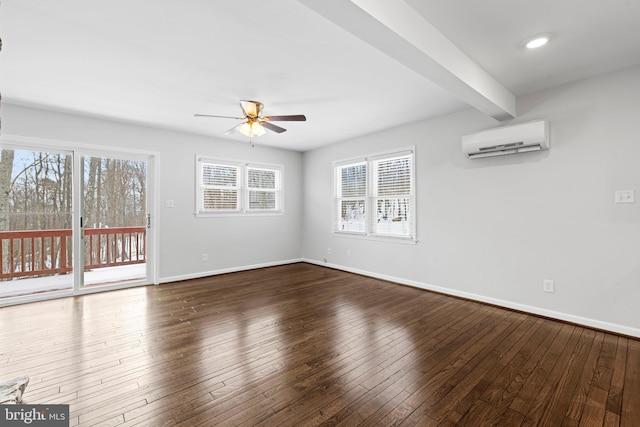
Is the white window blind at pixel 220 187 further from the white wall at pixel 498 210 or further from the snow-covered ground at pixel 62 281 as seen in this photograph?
the snow-covered ground at pixel 62 281

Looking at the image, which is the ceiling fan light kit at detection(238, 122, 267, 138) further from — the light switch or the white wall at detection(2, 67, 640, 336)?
the light switch

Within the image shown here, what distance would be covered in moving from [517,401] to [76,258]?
5326mm

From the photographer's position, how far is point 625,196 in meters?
2.83

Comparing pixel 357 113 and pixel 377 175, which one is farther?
pixel 377 175

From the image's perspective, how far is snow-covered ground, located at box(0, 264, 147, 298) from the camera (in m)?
3.85

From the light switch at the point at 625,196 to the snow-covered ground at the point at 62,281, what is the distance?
21.0ft

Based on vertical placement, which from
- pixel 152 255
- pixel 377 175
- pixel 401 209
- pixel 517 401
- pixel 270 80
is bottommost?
pixel 517 401

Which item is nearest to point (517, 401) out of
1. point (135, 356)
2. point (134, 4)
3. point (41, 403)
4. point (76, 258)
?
point (135, 356)

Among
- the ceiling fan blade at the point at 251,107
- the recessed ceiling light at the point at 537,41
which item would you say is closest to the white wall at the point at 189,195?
the ceiling fan blade at the point at 251,107

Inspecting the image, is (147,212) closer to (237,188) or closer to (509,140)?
(237,188)

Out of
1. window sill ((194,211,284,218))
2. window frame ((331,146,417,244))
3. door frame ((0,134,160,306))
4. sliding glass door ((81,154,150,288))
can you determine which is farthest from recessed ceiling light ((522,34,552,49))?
sliding glass door ((81,154,150,288))

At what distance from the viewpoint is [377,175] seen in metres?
5.20

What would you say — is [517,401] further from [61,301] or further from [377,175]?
[61,301]

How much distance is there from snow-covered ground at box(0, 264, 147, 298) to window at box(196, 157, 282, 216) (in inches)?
63.8
